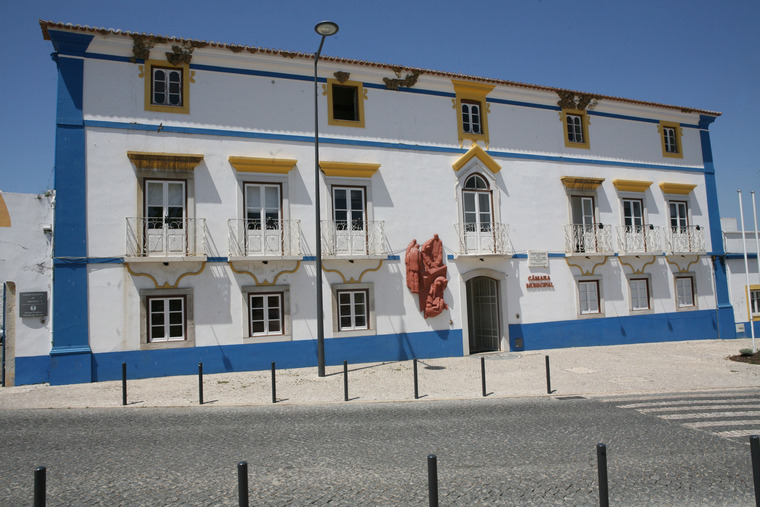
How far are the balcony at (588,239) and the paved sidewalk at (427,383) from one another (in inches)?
162

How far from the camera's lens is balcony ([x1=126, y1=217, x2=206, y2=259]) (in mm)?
12852

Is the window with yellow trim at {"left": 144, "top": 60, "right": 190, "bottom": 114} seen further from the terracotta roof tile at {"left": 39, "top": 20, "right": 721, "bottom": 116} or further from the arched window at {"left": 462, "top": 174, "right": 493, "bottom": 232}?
the arched window at {"left": 462, "top": 174, "right": 493, "bottom": 232}

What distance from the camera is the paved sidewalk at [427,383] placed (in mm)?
10508

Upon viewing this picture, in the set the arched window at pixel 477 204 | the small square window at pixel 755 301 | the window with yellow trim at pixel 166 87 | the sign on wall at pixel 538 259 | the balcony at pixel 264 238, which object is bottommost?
the small square window at pixel 755 301

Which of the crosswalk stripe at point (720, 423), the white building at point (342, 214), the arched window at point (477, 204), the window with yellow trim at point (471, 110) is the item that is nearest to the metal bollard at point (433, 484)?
the crosswalk stripe at point (720, 423)

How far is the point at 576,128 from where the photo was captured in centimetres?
1902

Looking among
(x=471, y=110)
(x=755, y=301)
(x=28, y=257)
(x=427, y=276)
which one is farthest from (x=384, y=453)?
(x=755, y=301)

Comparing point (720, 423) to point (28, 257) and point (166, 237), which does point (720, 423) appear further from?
point (28, 257)

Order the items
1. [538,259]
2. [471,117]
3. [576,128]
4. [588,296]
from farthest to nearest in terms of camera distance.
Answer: [576,128] → [588,296] → [538,259] → [471,117]

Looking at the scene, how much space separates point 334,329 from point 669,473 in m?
9.95

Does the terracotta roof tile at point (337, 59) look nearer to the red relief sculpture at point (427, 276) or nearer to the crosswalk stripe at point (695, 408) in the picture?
the red relief sculpture at point (427, 276)

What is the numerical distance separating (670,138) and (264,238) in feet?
56.6

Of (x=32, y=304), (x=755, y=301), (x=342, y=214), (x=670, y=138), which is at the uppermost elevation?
(x=670, y=138)

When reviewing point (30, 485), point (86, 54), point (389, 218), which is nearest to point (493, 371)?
point (389, 218)
